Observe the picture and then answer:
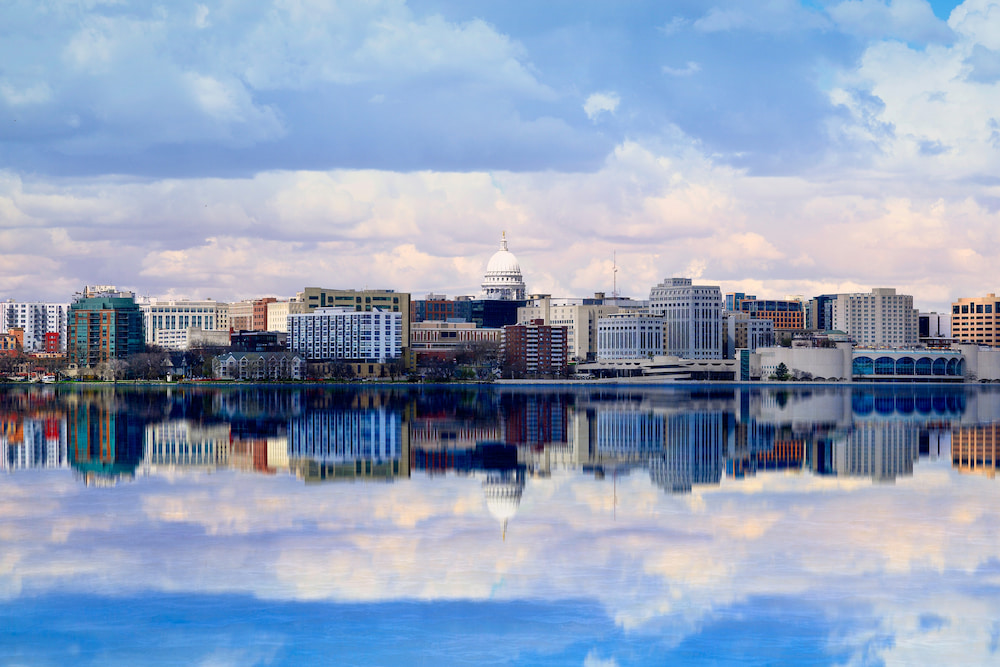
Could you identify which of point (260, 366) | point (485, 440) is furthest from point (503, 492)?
point (260, 366)

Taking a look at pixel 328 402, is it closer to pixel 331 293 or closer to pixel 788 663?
pixel 788 663

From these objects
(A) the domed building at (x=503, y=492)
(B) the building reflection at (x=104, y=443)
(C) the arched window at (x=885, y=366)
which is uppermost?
(C) the arched window at (x=885, y=366)

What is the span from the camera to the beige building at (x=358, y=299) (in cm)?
17438

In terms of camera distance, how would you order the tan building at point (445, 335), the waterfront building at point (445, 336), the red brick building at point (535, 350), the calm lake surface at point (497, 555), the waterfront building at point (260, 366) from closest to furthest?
the calm lake surface at point (497, 555) < the waterfront building at point (260, 366) < the red brick building at point (535, 350) < the waterfront building at point (445, 336) < the tan building at point (445, 335)

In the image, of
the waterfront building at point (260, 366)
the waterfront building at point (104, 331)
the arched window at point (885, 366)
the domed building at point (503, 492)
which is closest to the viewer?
the domed building at point (503, 492)

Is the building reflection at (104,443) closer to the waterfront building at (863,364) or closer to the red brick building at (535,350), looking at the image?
the red brick building at (535,350)

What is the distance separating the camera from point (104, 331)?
167 metres

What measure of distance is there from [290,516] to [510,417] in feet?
128

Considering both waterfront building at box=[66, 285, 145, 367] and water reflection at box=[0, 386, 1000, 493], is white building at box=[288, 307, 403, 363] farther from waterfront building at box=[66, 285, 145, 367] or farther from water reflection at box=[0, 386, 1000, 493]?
water reflection at box=[0, 386, 1000, 493]

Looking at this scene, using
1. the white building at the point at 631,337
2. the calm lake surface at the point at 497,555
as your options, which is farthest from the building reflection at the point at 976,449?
the white building at the point at 631,337

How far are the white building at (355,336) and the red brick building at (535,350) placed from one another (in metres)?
14.6

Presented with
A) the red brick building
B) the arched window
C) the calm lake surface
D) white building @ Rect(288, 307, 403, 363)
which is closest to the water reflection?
the calm lake surface

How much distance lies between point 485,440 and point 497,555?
Result: 2602 cm

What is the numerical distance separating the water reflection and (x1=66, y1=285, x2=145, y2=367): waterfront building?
92.0 meters
